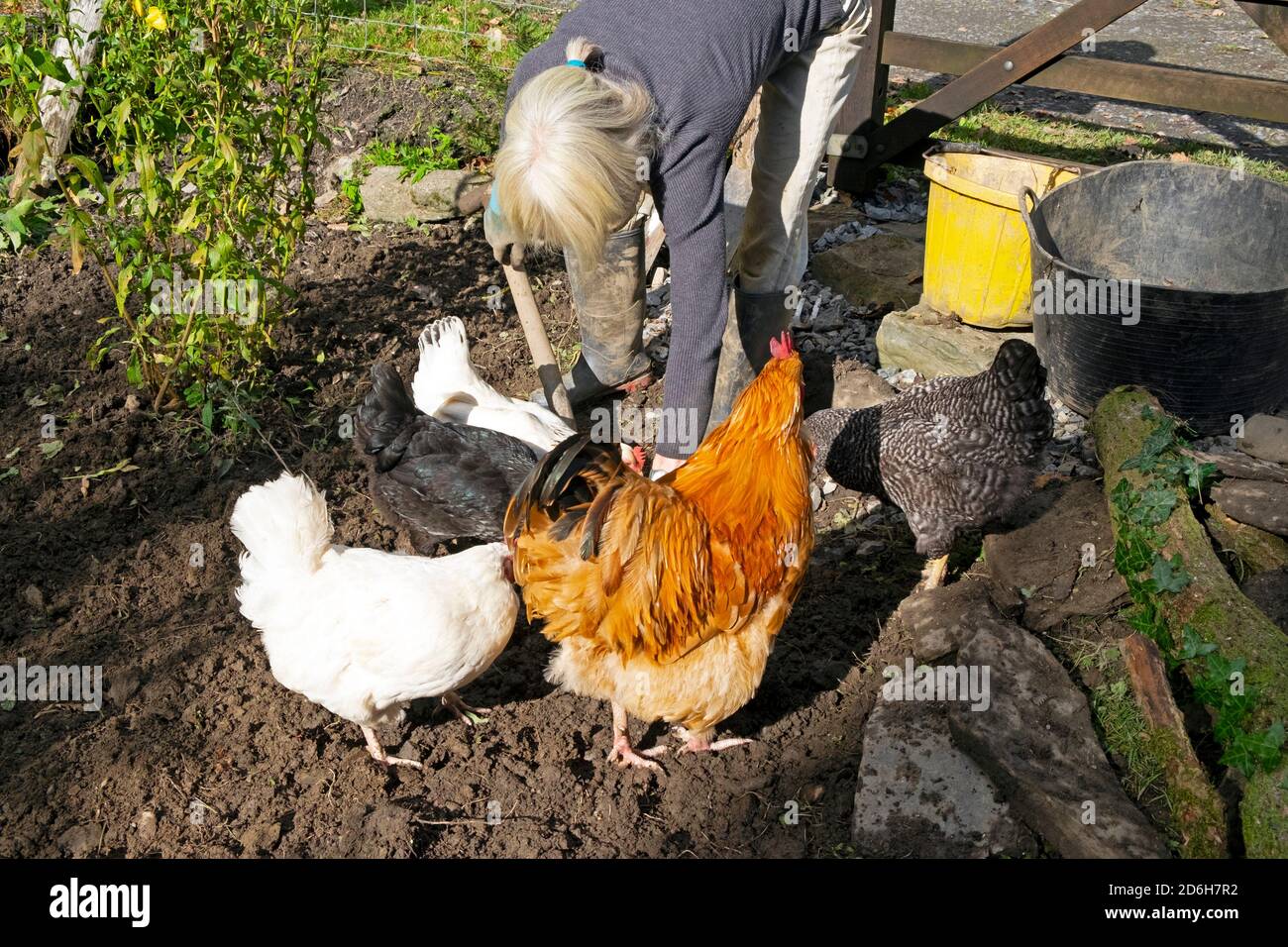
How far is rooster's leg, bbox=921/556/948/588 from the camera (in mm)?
4535

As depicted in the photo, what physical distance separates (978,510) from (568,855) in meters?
2.22

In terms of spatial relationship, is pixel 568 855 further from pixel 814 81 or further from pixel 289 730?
pixel 814 81

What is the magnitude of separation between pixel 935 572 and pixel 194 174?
13.1 ft

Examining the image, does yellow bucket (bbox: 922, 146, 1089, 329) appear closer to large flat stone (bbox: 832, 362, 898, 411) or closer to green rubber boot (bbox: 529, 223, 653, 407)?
large flat stone (bbox: 832, 362, 898, 411)

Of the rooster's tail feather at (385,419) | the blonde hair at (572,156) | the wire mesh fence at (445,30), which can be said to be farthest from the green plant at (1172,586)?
the wire mesh fence at (445,30)

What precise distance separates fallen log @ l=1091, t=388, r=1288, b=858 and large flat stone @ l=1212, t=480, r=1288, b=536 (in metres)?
0.29

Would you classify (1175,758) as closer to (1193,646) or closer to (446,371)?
(1193,646)

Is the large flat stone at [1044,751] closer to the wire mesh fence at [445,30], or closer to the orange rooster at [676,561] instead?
the orange rooster at [676,561]

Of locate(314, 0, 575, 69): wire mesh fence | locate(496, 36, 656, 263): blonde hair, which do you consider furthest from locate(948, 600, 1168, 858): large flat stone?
locate(314, 0, 575, 69): wire mesh fence

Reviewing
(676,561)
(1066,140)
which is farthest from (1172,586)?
(1066,140)

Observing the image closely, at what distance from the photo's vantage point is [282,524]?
3588 mm

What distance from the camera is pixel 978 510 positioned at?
434 cm

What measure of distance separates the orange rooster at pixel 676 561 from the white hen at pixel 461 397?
118 centimetres
